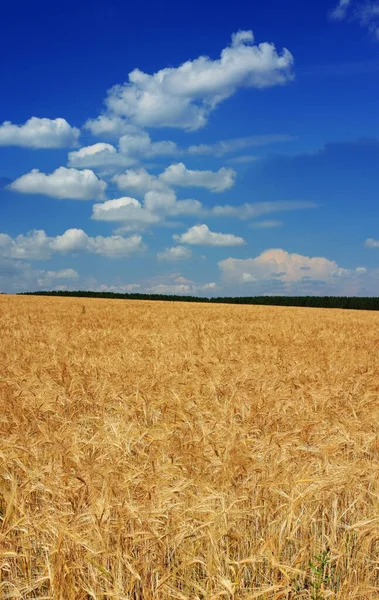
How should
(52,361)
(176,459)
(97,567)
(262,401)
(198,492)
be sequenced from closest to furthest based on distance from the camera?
(97,567) < (198,492) < (176,459) < (262,401) < (52,361)

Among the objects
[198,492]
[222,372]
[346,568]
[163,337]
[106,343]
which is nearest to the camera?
[346,568]

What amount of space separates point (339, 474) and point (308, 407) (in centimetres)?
184

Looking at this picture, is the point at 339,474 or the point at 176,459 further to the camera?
the point at 176,459

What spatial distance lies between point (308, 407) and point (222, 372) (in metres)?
1.82

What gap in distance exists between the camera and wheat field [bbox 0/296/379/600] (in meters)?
2.18

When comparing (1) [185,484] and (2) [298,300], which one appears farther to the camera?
(2) [298,300]

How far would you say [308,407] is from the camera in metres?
4.88

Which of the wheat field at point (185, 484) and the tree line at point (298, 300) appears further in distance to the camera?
the tree line at point (298, 300)

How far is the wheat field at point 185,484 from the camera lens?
7.14ft

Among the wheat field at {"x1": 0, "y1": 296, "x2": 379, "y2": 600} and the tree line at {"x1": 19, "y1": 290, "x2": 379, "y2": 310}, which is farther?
the tree line at {"x1": 19, "y1": 290, "x2": 379, "y2": 310}

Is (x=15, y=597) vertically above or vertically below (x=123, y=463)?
below

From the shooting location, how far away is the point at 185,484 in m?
2.58

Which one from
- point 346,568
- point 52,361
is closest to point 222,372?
point 52,361

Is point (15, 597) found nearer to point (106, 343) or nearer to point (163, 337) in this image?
point (106, 343)
